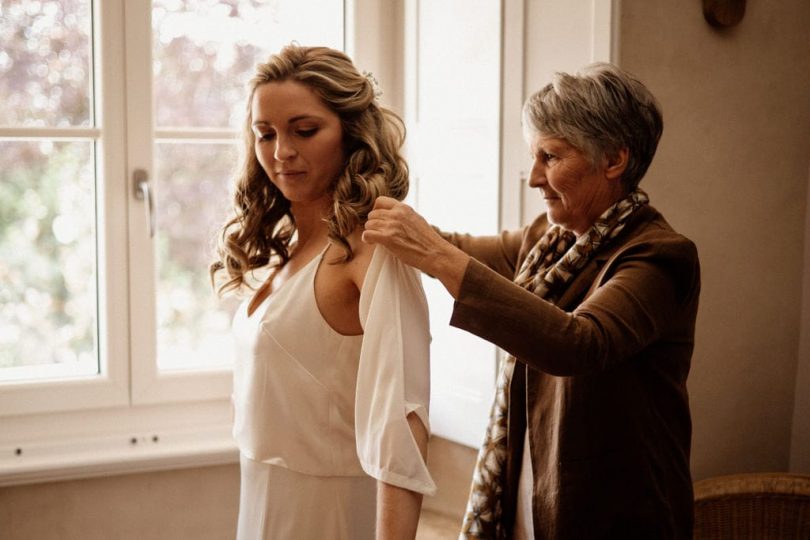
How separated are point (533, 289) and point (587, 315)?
31cm

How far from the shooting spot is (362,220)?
1510mm

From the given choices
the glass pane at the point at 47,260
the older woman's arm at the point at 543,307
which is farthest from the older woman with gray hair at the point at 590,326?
the glass pane at the point at 47,260

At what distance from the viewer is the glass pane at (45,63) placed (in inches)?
97.3

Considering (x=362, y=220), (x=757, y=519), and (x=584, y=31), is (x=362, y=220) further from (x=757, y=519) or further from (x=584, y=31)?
(x=757, y=519)

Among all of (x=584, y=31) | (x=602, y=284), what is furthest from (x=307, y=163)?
(x=584, y=31)

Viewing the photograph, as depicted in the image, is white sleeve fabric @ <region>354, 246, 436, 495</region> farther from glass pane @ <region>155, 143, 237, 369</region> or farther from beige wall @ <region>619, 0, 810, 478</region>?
glass pane @ <region>155, 143, 237, 369</region>

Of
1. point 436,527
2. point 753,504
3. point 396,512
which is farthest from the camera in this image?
point 436,527

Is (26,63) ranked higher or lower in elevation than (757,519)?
higher

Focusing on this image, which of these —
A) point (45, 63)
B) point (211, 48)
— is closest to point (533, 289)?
point (211, 48)

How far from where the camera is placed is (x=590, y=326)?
138 centimetres

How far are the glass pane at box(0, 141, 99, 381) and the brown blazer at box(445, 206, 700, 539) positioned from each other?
1446 millimetres

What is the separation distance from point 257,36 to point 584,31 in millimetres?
1034

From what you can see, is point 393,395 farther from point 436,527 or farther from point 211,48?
point 211,48

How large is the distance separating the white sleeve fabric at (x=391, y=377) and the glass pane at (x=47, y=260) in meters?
1.41
